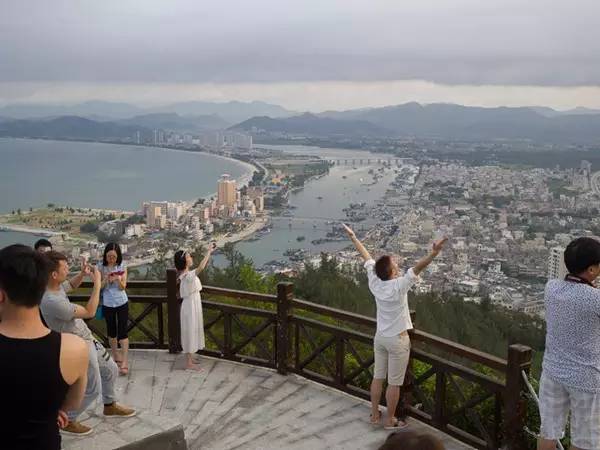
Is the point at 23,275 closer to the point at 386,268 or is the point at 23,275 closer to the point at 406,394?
the point at 386,268

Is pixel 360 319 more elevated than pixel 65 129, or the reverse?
pixel 65 129

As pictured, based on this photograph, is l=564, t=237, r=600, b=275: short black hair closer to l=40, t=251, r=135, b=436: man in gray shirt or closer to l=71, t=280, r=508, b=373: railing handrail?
l=71, t=280, r=508, b=373: railing handrail

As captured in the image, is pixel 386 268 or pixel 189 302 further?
pixel 189 302

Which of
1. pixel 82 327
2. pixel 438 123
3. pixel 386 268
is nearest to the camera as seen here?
pixel 82 327

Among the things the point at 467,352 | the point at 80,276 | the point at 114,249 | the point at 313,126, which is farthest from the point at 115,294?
the point at 313,126

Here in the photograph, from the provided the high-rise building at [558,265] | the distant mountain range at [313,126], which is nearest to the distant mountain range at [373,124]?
the distant mountain range at [313,126]

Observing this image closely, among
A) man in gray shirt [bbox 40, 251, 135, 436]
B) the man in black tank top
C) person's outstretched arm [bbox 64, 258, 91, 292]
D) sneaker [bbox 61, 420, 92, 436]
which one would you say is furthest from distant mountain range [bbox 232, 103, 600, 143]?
the man in black tank top

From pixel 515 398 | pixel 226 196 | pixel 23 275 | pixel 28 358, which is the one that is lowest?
pixel 226 196
